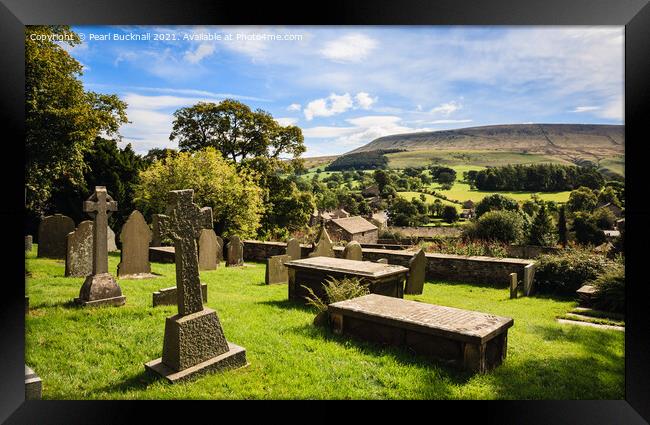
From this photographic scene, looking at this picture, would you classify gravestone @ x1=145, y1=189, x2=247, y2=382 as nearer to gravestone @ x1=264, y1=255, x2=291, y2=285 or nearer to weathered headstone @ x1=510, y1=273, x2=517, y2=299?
gravestone @ x1=264, y1=255, x2=291, y2=285

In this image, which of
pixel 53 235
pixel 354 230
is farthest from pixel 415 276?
pixel 354 230

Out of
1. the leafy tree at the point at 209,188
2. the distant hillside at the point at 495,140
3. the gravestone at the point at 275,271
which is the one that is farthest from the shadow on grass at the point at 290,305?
the distant hillside at the point at 495,140

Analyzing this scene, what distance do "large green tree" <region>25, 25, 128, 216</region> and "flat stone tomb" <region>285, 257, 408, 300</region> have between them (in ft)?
16.9

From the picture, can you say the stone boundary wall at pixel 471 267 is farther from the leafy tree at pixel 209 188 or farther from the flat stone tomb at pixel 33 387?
the flat stone tomb at pixel 33 387

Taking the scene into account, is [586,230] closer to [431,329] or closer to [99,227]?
[431,329]

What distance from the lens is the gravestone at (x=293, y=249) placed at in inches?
424

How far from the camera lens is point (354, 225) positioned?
3869 centimetres

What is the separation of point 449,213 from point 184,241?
50068 mm

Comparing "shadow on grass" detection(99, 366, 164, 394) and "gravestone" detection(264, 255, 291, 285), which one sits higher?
"gravestone" detection(264, 255, 291, 285)

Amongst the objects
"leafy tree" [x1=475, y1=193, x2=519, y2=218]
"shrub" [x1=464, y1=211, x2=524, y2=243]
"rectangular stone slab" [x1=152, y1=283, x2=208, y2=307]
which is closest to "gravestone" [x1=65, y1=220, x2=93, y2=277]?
"rectangular stone slab" [x1=152, y1=283, x2=208, y2=307]

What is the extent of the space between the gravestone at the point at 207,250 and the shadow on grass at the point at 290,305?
A: 3.67 metres

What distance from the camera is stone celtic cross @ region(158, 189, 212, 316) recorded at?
13.4ft
